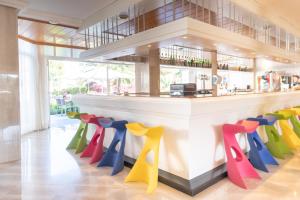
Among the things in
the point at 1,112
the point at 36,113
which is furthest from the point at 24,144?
the point at 36,113

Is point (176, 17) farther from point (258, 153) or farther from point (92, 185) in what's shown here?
point (92, 185)

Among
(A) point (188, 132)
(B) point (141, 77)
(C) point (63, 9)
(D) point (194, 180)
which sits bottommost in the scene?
(D) point (194, 180)

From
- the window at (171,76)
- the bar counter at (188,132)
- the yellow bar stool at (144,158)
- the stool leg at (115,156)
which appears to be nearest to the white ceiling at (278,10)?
the bar counter at (188,132)

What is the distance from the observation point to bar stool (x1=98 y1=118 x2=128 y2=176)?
3.29m

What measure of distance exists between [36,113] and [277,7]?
7289mm

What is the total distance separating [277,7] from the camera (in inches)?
197

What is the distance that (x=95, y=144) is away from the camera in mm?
4125

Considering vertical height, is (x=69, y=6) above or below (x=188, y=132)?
above

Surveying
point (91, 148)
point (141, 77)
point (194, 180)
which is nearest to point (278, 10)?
point (194, 180)

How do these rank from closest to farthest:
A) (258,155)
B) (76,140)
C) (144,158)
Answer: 1. (144,158)
2. (258,155)
3. (76,140)

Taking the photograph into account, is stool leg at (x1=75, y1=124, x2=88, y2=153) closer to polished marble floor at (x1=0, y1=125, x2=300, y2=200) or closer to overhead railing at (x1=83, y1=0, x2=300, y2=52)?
polished marble floor at (x1=0, y1=125, x2=300, y2=200)

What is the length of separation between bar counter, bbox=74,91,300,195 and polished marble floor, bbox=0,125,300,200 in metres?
0.17

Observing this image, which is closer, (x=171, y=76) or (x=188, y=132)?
(x=188, y=132)

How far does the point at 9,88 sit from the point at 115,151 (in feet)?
7.45
